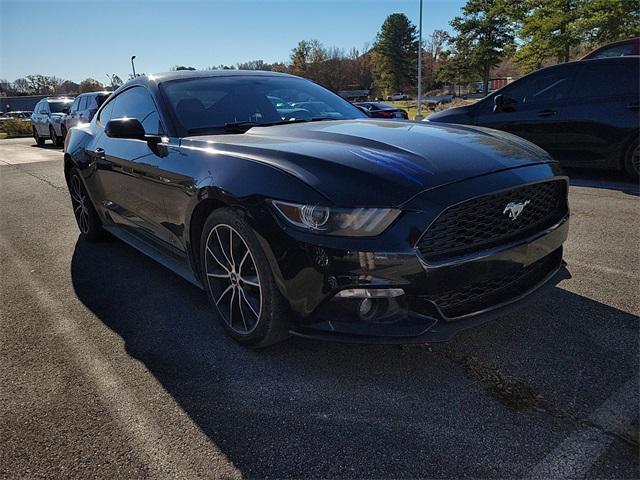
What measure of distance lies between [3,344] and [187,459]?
Result: 1.71 meters

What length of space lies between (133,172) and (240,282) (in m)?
1.47

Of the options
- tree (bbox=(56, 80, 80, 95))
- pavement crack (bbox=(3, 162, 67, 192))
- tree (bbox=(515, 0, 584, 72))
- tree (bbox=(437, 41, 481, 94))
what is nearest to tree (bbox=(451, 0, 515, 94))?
tree (bbox=(437, 41, 481, 94))

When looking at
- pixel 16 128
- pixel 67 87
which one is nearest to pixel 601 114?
pixel 16 128

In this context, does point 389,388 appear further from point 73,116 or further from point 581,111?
point 73,116

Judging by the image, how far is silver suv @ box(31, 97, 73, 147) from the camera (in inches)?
669

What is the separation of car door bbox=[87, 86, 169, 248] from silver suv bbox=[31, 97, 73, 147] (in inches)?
576

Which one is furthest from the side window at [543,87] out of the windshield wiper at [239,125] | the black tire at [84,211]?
the black tire at [84,211]

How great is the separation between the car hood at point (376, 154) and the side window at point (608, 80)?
13.5 ft

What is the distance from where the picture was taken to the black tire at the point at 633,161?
5.94 m

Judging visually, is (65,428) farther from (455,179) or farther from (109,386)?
(455,179)

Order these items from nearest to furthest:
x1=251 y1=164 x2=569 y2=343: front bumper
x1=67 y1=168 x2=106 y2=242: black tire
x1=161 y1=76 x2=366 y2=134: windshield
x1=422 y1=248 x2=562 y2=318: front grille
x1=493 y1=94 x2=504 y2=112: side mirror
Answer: x1=251 y1=164 x2=569 y2=343: front bumper, x1=422 y1=248 x2=562 y2=318: front grille, x1=161 y1=76 x2=366 y2=134: windshield, x1=67 y1=168 x2=106 y2=242: black tire, x1=493 y1=94 x2=504 y2=112: side mirror

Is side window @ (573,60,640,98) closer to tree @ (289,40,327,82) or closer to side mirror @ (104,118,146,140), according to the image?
side mirror @ (104,118,146,140)

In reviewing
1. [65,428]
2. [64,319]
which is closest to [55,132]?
[64,319]

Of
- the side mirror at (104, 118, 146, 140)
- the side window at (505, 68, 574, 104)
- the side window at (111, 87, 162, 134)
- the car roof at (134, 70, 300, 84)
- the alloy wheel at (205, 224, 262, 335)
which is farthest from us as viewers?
the side window at (505, 68, 574, 104)
